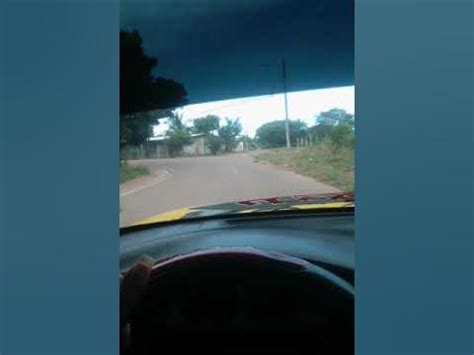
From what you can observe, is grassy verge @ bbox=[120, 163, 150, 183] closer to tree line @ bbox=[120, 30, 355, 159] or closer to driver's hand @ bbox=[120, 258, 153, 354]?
tree line @ bbox=[120, 30, 355, 159]

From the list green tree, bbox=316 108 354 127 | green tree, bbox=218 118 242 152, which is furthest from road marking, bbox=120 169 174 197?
green tree, bbox=316 108 354 127

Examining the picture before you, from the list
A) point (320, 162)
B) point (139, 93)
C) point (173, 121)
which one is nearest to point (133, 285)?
point (173, 121)

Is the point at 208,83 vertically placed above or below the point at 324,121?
above

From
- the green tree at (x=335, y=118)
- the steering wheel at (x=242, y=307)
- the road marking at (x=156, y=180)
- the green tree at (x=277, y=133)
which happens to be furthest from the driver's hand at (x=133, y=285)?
the green tree at (x=335, y=118)

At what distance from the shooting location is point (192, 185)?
2.07 m

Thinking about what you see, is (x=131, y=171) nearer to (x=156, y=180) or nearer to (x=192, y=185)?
(x=156, y=180)

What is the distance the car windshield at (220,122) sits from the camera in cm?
199

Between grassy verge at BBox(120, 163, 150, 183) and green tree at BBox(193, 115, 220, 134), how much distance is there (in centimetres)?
30

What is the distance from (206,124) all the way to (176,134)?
0.47 feet
